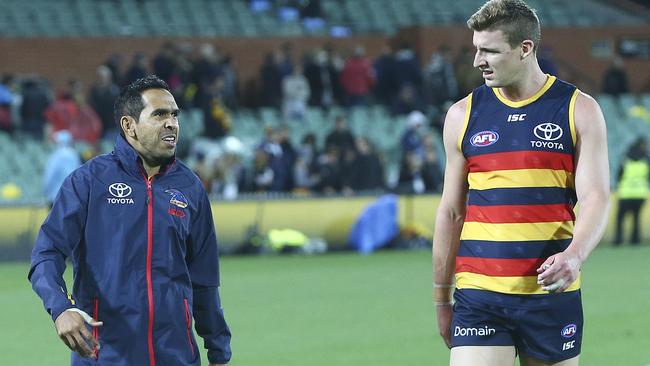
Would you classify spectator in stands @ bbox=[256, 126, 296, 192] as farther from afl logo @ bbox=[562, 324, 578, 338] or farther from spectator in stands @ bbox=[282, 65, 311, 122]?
afl logo @ bbox=[562, 324, 578, 338]

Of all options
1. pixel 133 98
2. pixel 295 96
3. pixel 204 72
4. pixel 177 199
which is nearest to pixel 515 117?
pixel 177 199

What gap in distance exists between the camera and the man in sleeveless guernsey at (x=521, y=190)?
530 centimetres

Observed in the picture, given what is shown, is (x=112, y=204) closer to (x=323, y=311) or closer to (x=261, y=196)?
(x=323, y=311)

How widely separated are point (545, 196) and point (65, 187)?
1.97 metres

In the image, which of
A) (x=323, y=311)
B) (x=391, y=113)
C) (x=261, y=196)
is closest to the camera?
(x=323, y=311)

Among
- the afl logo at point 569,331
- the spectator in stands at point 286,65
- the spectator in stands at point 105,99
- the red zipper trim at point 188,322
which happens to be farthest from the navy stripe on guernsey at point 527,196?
the spectator in stands at point 286,65

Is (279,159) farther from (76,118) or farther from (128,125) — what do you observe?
(128,125)

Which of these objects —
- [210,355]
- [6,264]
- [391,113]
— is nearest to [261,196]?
[6,264]

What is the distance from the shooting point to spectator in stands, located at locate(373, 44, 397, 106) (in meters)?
26.7

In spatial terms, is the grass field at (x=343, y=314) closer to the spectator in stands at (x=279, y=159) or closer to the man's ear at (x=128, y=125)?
the spectator in stands at (x=279, y=159)

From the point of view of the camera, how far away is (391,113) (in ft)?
88.7

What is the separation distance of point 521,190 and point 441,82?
69.6 ft

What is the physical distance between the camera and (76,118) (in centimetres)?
2233

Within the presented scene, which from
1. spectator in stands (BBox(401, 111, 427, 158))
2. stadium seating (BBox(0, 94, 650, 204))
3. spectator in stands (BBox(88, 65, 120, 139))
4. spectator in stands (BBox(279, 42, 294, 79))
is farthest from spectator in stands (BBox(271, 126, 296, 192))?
spectator in stands (BBox(279, 42, 294, 79))
